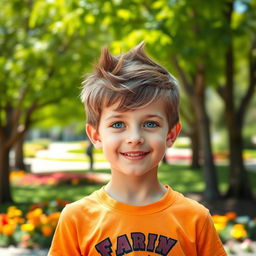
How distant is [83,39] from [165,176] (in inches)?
277

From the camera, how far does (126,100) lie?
1.73m

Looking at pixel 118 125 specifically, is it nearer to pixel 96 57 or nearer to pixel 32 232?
pixel 96 57

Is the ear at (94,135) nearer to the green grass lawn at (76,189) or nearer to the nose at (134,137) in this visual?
the nose at (134,137)

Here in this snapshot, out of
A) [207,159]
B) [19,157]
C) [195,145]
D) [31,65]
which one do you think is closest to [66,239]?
[31,65]

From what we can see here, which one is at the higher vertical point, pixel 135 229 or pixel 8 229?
pixel 135 229

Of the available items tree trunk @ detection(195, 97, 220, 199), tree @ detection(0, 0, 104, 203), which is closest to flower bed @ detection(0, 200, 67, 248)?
tree @ detection(0, 0, 104, 203)

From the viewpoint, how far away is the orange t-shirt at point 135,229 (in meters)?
1.71

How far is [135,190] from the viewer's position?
183cm

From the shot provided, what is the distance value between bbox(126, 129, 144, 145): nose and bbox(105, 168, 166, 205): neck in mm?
203

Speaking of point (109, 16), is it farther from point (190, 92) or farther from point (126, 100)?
point (126, 100)

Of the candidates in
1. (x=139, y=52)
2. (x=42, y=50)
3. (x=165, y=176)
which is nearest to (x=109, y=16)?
(x=42, y=50)

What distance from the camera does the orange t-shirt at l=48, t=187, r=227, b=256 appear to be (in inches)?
67.5

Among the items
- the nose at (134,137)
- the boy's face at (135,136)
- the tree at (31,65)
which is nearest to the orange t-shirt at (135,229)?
the boy's face at (135,136)

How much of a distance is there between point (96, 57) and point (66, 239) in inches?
90.8
